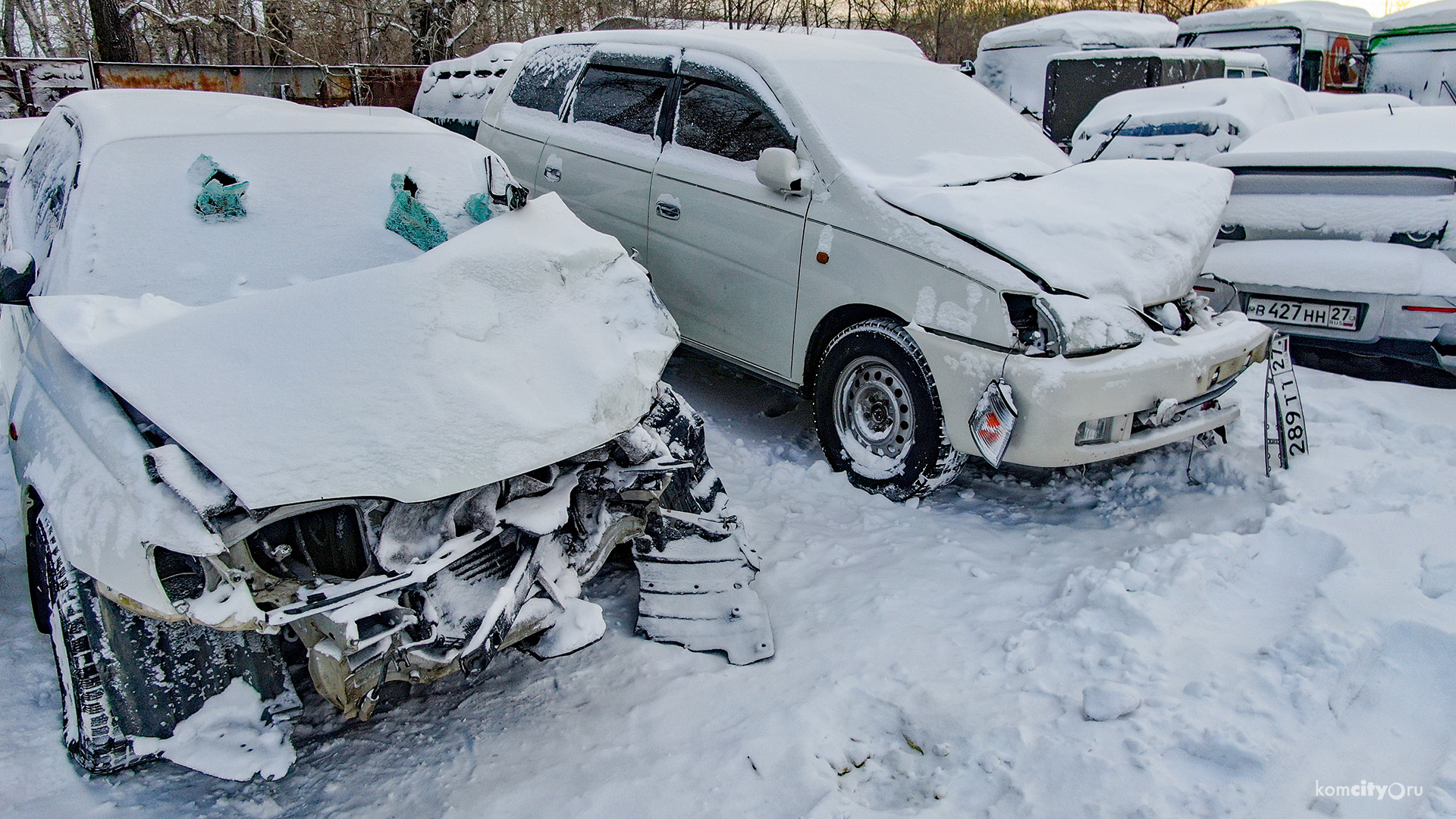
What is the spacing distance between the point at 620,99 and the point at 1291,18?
1258cm

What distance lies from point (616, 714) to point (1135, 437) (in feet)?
7.30

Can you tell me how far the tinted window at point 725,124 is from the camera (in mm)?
4262

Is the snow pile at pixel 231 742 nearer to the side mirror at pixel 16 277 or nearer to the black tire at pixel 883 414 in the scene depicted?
the side mirror at pixel 16 277

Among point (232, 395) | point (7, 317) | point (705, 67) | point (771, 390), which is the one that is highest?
point (705, 67)

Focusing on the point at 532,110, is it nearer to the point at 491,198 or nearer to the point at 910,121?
the point at 491,198

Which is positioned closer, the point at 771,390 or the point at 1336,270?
the point at 1336,270

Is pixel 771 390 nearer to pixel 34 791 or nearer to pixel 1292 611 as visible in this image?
pixel 1292 611

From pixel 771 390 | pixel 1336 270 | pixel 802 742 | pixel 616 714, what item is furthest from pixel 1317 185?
pixel 616 714

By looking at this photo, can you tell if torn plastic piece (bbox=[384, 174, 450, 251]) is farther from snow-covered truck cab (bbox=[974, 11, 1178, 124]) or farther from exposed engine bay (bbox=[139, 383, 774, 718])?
snow-covered truck cab (bbox=[974, 11, 1178, 124])

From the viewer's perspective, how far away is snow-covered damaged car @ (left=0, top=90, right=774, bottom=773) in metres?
2.13

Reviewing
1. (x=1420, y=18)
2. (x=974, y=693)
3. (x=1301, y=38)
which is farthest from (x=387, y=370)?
(x=1420, y=18)

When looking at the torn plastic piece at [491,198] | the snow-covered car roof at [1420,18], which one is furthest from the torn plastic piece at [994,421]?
the snow-covered car roof at [1420,18]

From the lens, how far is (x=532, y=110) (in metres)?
5.54

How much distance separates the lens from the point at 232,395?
7.43 ft
